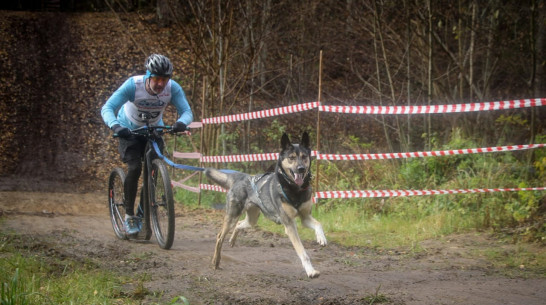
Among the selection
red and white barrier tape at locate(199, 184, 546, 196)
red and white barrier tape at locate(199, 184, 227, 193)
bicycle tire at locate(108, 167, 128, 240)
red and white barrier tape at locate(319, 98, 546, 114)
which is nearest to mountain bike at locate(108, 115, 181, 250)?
bicycle tire at locate(108, 167, 128, 240)

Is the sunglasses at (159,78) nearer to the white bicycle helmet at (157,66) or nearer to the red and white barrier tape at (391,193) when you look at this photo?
the white bicycle helmet at (157,66)

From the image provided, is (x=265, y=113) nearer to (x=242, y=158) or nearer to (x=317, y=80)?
(x=242, y=158)

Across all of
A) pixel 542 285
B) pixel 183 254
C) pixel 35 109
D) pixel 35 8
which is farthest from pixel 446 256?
pixel 35 8

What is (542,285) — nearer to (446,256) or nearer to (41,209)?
(446,256)

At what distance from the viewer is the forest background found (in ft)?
32.4

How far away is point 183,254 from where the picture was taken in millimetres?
6711

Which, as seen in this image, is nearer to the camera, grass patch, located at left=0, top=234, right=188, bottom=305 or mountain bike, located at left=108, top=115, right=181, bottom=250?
grass patch, located at left=0, top=234, right=188, bottom=305

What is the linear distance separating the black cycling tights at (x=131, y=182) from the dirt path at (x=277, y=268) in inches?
18.9

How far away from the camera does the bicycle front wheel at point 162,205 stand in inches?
266

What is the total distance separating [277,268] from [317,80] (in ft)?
49.7

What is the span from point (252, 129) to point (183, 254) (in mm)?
12403

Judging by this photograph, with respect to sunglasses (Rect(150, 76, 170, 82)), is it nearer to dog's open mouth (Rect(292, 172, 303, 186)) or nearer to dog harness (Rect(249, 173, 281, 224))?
dog harness (Rect(249, 173, 281, 224))

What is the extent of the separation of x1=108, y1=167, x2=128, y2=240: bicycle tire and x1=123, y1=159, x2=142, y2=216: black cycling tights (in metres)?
0.15

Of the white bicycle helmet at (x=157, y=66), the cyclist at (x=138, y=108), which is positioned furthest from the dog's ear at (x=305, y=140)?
A: the white bicycle helmet at (x=157, y=66)
